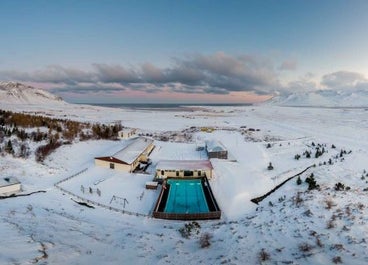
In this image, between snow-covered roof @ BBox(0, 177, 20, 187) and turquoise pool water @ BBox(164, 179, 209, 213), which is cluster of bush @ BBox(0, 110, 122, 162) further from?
turquoise pool water @ BBox(164, 179, 209, 213)

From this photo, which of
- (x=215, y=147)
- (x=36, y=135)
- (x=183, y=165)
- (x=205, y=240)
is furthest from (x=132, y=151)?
(x=205, y=240)

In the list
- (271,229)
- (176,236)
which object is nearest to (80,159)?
(176,236)

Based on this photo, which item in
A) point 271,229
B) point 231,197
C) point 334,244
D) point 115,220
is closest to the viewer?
point 334,244

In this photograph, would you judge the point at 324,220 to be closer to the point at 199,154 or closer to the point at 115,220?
the point at 115,220

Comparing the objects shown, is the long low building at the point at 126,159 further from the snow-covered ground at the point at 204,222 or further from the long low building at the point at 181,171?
the long low building at the point at 181,171

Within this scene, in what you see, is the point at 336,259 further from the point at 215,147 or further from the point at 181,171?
the point at 215,147

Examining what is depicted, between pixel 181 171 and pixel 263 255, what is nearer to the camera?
pixel 263 255
